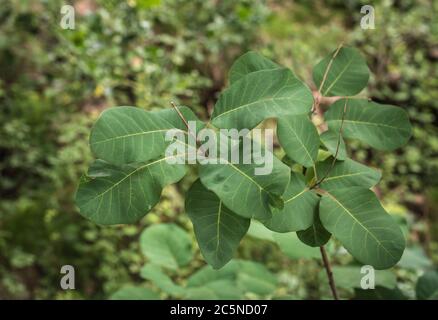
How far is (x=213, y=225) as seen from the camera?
2.42ft

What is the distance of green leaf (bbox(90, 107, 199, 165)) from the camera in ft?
2.30

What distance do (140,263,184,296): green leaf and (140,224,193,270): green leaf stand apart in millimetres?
41

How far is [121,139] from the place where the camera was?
711mm

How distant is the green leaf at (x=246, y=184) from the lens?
0.68m

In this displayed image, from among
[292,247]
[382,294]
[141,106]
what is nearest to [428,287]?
[382,294]

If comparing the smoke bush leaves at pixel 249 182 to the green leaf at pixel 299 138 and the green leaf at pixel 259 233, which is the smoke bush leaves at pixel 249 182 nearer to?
the green leaf at pixel 299 138

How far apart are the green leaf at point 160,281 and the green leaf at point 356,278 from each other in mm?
455

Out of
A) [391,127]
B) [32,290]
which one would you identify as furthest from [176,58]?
[391,127]

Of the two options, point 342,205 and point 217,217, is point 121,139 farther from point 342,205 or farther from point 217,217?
point 342,205

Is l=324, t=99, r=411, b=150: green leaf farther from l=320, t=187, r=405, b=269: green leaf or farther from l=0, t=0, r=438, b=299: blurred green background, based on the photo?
l=0, t=0, r=438, b=299: blurred green background

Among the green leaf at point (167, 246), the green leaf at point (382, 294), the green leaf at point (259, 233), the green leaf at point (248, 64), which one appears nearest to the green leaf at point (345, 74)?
the green leaf at point (248, 64)

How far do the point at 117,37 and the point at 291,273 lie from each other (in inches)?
55.5

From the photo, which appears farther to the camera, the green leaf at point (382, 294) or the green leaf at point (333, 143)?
the green leaf at point (382, 294)

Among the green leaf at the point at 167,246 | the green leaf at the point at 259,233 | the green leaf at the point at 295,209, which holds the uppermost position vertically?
the green leaf at the point at 295,209
